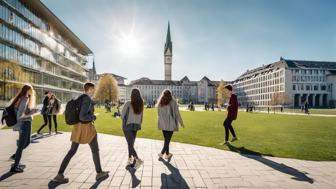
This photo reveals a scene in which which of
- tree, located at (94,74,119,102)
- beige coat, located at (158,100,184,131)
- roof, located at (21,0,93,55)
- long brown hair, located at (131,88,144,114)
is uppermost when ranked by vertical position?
roof, located at (21,0,93,55)

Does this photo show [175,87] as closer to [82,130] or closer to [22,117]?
[22,117]

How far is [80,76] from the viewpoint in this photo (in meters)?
74.4

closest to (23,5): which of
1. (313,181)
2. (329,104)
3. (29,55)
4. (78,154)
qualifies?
(29,55)

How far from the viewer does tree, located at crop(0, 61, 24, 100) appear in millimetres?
35344

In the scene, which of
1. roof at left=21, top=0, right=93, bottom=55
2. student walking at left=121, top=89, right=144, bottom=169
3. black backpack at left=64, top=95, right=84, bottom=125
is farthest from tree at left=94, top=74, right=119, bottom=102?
black backpack at left=64, top=95, right=84, bottom=125

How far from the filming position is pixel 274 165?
20.8 ft

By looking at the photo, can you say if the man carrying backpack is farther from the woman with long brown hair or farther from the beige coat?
the beige coat

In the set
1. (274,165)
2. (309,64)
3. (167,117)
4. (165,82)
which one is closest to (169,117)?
(167,117)

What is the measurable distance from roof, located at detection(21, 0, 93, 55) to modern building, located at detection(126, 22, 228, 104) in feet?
278

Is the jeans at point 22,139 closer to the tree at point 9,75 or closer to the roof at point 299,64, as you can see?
the tree at point 9,75

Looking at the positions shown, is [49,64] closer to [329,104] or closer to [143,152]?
[143,152]

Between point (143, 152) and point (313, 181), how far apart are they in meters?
4.61

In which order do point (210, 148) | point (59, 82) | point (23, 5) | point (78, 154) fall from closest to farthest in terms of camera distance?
1. point (78, 154)
2. point (210, 148)
3. point (23, 5)
4. point (59, 82)

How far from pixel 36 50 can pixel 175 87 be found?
119m
